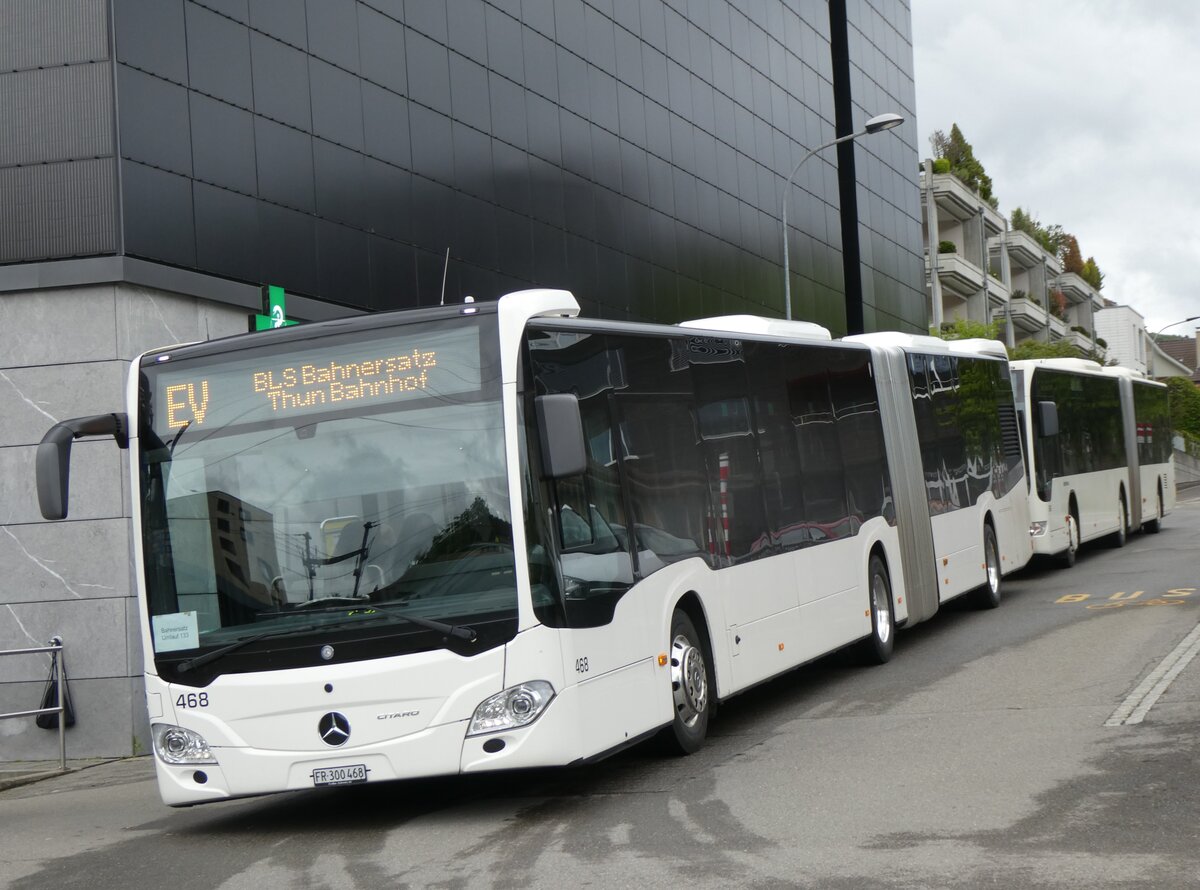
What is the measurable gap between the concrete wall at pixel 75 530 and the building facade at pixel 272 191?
21mm

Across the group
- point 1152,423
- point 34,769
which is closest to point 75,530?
point 34,769

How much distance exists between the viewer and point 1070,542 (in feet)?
78.7

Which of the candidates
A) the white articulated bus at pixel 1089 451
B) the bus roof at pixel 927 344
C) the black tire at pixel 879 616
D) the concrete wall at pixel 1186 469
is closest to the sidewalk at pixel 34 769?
the black tire at pixel 879 616

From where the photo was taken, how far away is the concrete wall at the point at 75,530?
14.8 m

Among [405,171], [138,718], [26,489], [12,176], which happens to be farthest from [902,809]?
[405,171]

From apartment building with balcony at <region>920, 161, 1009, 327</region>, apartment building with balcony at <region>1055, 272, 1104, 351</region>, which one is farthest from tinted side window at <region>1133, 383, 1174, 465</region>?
apartment building with balcony at <region>1055, 272, 1104, 351</region>

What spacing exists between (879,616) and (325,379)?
7.42m

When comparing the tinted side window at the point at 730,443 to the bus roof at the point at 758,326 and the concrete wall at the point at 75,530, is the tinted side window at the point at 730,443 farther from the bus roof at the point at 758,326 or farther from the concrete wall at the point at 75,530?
the concrete wall at the point at 75,530

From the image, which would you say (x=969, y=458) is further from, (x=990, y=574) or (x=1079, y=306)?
(x=1079, y=306)

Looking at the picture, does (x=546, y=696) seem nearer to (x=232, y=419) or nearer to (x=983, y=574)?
(x=232, y=419)

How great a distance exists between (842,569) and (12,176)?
880cm

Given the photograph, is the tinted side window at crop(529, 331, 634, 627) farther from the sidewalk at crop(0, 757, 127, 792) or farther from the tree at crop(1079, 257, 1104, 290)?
the tree at crop(1079, 257, 1104, 290)

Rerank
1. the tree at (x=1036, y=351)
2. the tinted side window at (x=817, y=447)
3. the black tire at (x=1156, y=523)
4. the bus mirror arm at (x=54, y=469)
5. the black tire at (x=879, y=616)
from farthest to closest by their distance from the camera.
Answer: the tree at (x=1036, y=351) → the black tire at (x=1156, y=523) → the black tire at (x=879, y=616) → the tinted side window at (x=817, y=447) → the bus mirror arm at (x=54, y=469)

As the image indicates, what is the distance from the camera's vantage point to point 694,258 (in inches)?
1235
